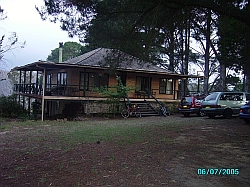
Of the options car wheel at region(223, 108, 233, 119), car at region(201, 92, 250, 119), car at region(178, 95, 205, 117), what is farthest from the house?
car wheel at region(223, 108, 233, 119)

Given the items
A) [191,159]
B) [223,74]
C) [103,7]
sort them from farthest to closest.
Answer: [223,74]
[103,7]
[191,159]

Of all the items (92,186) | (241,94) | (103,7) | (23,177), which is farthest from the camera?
(241,94)

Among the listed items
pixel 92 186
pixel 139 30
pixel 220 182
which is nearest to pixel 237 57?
pixel 139 30

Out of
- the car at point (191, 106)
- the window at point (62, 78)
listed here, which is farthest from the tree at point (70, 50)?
the car at point (191, 106)

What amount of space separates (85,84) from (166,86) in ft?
29.1

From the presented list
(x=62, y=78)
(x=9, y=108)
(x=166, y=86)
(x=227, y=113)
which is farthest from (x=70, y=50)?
(x=227, y=113)

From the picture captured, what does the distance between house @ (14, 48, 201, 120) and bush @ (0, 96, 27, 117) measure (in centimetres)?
141

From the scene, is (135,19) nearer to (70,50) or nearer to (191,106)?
(191,106)

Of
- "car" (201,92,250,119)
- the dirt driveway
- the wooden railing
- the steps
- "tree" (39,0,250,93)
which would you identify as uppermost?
"tree" (39,0,250,93)

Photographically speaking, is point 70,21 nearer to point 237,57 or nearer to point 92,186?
point 92,186

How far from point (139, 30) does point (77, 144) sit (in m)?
4.95

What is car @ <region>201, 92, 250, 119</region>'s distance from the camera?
15672 millimetres

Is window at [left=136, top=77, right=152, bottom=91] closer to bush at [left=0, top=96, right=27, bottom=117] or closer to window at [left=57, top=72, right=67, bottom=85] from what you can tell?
window at [left=57, top=72, right=67, bottom=85]

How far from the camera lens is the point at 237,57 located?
50.3ft
